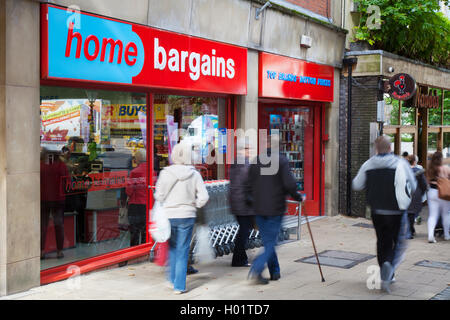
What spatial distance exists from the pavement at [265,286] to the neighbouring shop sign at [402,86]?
5165 mm

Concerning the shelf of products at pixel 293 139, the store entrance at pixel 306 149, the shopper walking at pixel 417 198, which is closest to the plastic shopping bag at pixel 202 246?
the shopper walking at pixel 417 198

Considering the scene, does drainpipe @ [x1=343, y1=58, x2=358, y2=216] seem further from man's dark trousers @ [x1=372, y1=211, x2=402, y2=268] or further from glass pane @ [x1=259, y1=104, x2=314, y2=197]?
man's dark trousers @ [x1=372, y1=211, x2=402, y2=268]

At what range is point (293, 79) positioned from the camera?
12367 mm

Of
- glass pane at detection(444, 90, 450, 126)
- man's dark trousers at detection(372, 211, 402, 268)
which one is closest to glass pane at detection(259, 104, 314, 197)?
man's dark trousers at detection(372, 211, 402, 268)

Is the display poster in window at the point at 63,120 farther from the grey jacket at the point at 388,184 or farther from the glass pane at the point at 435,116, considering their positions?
the glass pane at the point at 435,116

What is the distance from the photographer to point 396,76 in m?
13.9

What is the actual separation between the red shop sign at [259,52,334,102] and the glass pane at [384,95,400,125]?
5.11ft

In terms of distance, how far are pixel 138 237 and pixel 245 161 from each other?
101 inches

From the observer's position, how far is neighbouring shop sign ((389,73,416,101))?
13.6 m

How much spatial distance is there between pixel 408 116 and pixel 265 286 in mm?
10805

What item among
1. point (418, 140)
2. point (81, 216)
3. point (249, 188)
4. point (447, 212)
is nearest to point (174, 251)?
point (249, 188)

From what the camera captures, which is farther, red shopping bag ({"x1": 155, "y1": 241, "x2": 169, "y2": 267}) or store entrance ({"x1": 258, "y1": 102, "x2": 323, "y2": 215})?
store entrance ({"x1": 258, "y1": 102, "x2": 323, "y2": 215})

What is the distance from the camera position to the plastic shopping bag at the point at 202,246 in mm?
8375

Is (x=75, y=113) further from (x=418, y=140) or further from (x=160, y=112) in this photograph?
(x=418, y=140)
